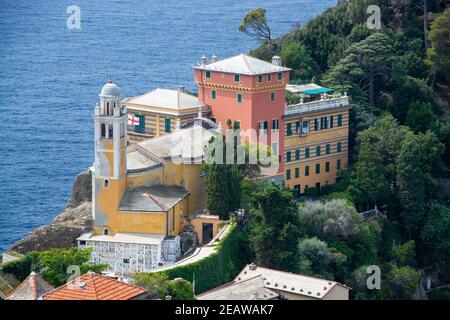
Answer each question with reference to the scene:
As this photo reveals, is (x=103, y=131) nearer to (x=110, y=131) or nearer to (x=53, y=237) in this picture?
(x=110, y=131)

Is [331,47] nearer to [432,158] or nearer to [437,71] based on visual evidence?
[437,71]

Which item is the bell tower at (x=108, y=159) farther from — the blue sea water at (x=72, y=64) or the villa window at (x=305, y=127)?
the blue sea water at (x=72, y=64)

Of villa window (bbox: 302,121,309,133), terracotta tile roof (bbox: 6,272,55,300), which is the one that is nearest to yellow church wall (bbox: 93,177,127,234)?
terracotta tile roof (bbox: 6,272,55,300)

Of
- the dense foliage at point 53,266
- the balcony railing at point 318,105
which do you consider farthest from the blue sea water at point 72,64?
the dense foliage at point 53,266

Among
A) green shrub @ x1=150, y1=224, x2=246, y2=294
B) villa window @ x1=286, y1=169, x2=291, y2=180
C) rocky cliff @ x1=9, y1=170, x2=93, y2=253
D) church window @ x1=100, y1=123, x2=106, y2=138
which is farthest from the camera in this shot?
villa window @ x1=286, y1=169, x2=291, y2=180

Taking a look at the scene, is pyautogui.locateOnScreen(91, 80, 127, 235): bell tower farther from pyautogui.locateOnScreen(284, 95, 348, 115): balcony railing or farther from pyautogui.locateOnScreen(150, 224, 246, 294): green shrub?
pyautogui.locateOnScreen(284, 95, 348, 115): balcony railing

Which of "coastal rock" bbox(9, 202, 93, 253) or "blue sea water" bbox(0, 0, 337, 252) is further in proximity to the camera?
"blue sea water" bbox(0, 0, 337, 252)

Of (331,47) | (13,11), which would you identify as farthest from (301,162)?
(13,11)

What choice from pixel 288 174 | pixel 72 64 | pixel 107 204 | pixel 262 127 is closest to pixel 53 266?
pixel 107 204
